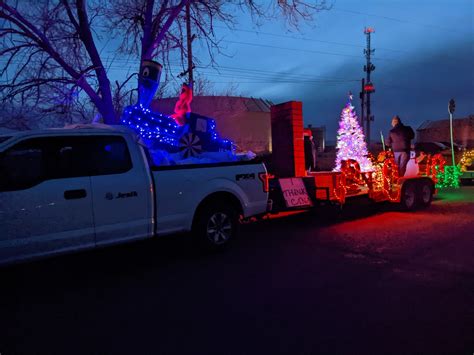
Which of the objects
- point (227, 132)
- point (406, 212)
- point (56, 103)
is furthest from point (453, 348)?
point (227, 132)

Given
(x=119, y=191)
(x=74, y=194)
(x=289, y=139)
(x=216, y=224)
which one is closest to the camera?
(x=74, y=194)

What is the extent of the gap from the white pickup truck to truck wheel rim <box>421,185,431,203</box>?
6722 millimetres

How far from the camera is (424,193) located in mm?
10898

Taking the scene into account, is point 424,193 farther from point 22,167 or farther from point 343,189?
point 22,167

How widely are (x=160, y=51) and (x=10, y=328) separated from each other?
10.6 metres

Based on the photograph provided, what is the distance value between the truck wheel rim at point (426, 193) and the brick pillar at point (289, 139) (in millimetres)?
3431

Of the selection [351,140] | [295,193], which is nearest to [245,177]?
[295,193]

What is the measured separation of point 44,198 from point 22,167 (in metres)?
0.46

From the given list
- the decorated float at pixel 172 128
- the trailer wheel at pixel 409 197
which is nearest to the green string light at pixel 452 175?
the trailer wheel at pixel 409 197

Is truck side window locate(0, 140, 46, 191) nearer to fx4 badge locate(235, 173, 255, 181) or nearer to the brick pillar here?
fx4 badge locate(235, 173, 255, 181)

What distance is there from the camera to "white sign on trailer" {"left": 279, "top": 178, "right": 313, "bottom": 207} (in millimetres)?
8266

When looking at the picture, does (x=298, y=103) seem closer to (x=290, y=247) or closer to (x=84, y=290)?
(x=290, y=247)

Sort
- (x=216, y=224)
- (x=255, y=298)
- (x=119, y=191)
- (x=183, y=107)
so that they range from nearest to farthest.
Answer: (x=255, y=298) → (x=119, y=191) → (x=216, y=224) → (x=183, y=107)

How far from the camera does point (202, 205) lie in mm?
6164
